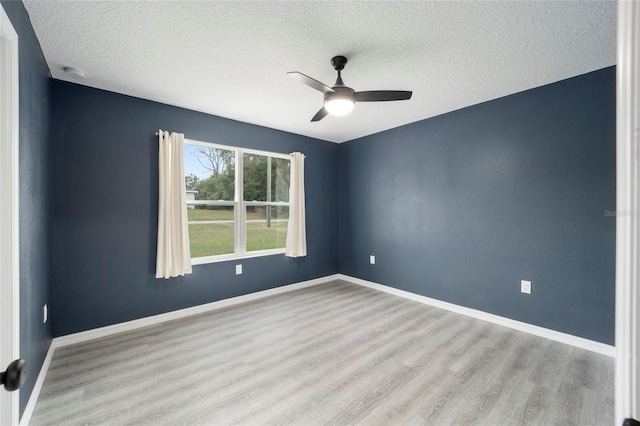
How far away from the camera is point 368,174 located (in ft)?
15.1

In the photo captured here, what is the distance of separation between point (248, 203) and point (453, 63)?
9.73 ft

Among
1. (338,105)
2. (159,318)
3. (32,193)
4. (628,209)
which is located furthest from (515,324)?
(32,193)

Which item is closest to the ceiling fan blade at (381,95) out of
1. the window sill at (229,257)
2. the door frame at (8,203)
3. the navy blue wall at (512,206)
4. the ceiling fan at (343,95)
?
the ceiling fan at (343,95)

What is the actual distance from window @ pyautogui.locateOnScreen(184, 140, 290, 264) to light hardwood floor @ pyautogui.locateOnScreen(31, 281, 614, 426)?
1193mm

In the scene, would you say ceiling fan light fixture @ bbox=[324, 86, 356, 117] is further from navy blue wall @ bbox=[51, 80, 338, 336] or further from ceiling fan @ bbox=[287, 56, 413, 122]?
navy blue wall @ bbox=[51, 80, 338, 336]

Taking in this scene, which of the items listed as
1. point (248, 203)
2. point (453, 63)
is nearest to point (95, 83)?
point (248, 203)

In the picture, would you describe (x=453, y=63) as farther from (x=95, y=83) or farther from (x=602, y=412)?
(x=95, y=83)

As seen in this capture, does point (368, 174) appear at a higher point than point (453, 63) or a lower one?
lower

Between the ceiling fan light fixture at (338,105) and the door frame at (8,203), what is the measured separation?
1.84 metres

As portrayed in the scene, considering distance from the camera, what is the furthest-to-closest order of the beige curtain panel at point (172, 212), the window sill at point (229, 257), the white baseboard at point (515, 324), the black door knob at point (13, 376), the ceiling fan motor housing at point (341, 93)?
1. the window sill at point (229, 257)
2. the beige curtain panel at point (172, 212)
3. the white baseboard at point (515, 324)
4. the ceiling fan motor housing at point (341, 93)
5. the black door knob at point (13, 376)

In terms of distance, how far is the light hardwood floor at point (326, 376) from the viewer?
1748mm

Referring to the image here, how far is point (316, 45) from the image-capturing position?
6.90 ft

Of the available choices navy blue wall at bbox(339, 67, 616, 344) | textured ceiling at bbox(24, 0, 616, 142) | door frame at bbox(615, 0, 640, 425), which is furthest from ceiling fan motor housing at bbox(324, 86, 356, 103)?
navy blue wall at bbox(339, 67, 616, 344)

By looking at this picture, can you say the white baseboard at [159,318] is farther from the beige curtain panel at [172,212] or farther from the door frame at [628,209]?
the door frame at [628,209]
